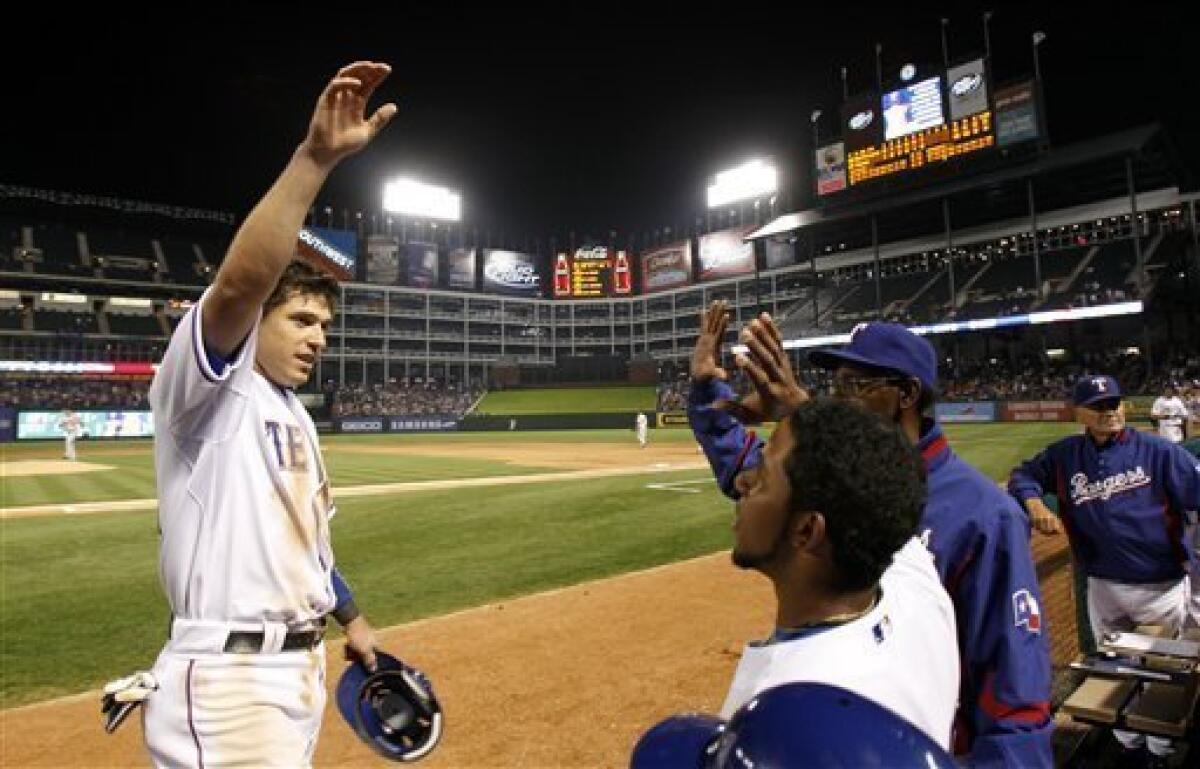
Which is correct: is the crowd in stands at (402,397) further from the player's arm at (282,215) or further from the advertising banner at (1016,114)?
the player's arm at (282,215)

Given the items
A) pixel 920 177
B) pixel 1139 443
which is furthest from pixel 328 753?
pixel 920 177

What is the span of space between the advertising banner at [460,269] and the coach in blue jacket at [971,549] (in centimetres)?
8535

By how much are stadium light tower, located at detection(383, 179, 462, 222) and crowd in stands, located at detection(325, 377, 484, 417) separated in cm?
1918

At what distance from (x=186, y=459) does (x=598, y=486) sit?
15.1 m

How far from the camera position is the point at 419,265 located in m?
83.2

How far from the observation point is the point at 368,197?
80375mm

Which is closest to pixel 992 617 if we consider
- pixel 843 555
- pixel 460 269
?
pixel 843 555

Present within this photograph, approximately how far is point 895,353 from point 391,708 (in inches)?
99.7

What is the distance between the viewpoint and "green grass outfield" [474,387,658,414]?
67106 mm

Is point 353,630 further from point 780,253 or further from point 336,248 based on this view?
point 336,248

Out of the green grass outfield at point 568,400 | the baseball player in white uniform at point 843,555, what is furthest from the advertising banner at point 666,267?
the baseball player in white uniform at point 843,555

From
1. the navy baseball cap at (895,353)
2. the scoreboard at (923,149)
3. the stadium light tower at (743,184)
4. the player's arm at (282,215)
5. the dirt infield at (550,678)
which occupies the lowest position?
the dirt infield at (550,678)

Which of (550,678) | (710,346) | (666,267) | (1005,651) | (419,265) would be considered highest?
(419,265)

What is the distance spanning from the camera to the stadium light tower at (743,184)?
2881 inches
